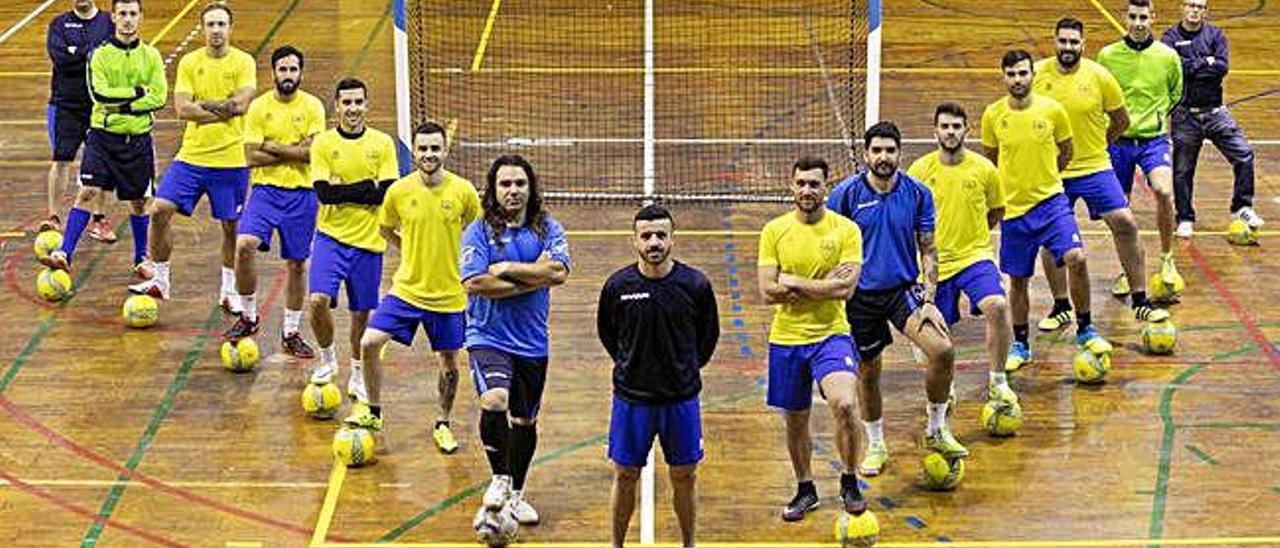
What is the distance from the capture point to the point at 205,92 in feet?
54.9

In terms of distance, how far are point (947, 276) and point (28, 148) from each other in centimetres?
1034

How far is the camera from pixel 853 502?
13.4 meters

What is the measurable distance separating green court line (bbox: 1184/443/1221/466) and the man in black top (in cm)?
371

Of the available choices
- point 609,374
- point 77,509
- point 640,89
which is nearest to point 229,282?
point 609,374

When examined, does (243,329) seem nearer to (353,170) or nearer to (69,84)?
(353,170)

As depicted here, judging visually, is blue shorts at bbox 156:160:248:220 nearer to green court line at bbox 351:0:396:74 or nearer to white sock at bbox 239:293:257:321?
white sock at bbox 239:293:257:321

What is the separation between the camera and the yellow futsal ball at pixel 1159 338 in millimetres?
16312

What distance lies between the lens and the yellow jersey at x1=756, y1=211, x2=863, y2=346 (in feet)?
43.2

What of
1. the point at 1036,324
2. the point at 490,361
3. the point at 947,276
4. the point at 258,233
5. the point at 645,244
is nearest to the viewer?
the point at 645,244

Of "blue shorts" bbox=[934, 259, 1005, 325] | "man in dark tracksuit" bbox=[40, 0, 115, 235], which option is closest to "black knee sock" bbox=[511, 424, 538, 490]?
"blue shorts" bbox=[934, 259, 1005, 325]

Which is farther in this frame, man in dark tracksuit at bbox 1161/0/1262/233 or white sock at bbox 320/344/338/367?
man in dark tracksuit at bbox 1161/0/1262/233

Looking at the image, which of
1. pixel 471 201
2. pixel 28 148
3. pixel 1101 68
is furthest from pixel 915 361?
pixel 28 148

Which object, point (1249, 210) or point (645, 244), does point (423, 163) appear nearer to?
point (645, 244)

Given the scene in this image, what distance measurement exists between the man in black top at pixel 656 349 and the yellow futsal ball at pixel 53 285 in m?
6.45
